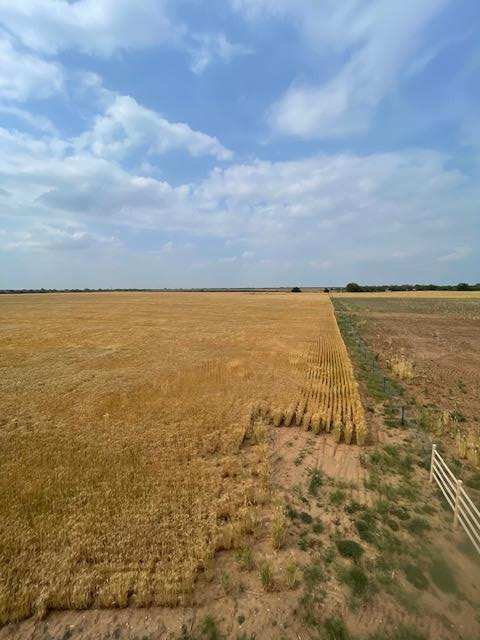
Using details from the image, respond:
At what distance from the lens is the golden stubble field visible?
555 centimetres

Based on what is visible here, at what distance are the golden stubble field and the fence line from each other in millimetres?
2478

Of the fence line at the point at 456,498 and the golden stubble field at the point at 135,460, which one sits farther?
the fence line at the point at 456,498

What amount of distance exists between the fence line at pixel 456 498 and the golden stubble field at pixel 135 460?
2.48 meters

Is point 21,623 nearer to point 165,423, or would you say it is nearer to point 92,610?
point 92,610

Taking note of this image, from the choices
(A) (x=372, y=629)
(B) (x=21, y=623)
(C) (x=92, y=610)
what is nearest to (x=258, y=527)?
(A) (x=372, y=629)

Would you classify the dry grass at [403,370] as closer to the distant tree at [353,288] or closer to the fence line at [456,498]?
the fence line at [456,498]

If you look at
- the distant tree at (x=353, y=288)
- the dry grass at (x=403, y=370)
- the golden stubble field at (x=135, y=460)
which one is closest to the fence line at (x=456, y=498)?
the golden stubble field at (x=135, y=460)

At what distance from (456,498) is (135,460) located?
748 cm

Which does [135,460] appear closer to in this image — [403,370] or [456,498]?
[456,498]

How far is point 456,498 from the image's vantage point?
21.2ft

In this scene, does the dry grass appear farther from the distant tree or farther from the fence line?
the distant tree

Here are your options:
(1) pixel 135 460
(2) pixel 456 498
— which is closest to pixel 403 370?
(2) pixel 456 498

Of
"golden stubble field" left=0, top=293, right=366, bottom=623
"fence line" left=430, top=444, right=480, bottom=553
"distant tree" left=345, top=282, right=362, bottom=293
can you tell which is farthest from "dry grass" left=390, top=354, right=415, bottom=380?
"distant tree" left=345, top=282, right=362, bottom=293

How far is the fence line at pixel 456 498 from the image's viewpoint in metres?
6.13
